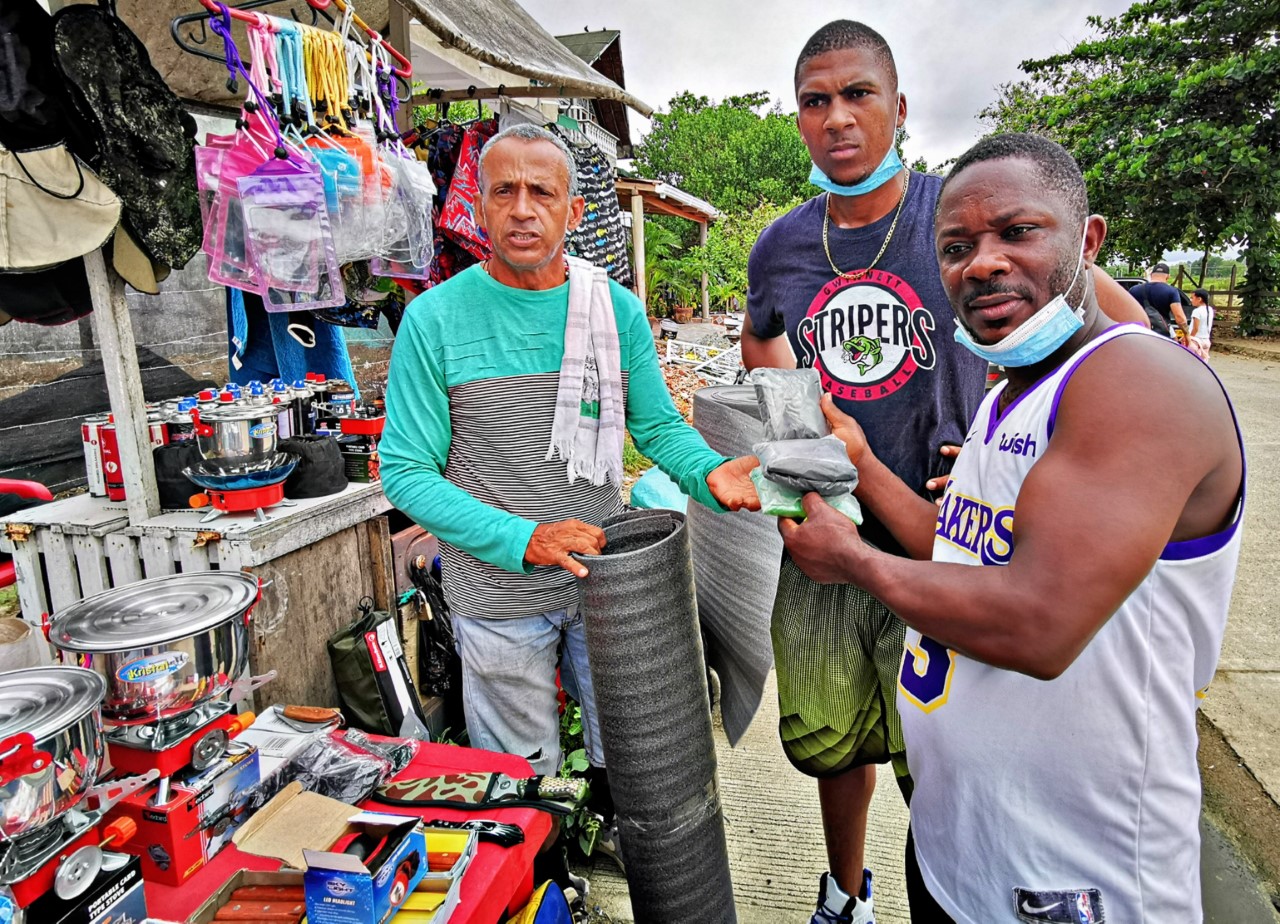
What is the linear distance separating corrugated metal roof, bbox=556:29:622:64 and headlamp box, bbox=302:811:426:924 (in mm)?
16781

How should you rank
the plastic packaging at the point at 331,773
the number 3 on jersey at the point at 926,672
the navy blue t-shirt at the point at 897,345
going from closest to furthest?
1. the number 3 on jersey at the point at 926,672
2. the plastic packaging at the point at 331,773
3. the navy blue t-shirt at the point at 897,345

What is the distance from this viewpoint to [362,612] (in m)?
2.87

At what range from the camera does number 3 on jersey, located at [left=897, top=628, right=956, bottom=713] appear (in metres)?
1.40

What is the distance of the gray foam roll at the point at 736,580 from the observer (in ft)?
9.14

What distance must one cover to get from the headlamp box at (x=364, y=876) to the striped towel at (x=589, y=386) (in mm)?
1031

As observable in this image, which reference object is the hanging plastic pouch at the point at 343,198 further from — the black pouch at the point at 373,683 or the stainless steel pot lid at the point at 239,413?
the black pouch at the point at 373,683

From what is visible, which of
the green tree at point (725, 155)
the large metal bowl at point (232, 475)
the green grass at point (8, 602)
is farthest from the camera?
the green tree at point (725, 155)

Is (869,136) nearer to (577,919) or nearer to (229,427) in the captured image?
(229,427)

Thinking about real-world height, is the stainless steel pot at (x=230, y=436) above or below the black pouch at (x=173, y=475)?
above

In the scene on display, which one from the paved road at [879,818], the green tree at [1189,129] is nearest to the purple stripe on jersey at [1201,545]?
the paved road at [879,818]

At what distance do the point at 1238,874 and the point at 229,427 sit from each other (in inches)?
143

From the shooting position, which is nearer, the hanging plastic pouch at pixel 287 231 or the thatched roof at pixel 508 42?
Answer: the hanging plastic pouch at pixel 287 231

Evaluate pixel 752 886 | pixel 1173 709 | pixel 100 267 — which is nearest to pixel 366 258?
pixel 100 267

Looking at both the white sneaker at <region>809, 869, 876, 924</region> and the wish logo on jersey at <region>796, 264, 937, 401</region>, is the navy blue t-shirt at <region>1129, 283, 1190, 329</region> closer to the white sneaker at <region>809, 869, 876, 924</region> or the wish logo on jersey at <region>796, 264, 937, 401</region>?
the wish logo on jersey at <region>796, 264, 937, 401</region>
